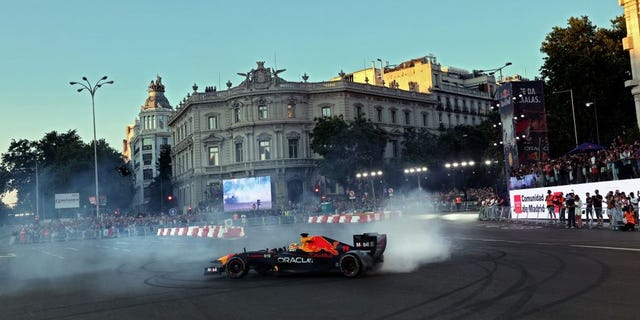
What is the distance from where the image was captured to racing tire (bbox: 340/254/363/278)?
1380 centimetres

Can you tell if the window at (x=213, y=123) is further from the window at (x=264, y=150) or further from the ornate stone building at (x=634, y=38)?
the ornate stone building at (x=634, y=38)

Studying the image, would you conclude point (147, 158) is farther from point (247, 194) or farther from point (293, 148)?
point (247, 194)

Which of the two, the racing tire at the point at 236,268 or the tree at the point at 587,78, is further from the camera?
the tree at the point at 587,78

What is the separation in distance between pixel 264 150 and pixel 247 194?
35.0ft

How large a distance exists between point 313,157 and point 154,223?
2717 cm

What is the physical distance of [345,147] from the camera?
223ft

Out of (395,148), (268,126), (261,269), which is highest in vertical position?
(268,126)

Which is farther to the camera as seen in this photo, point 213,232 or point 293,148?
point 293,148

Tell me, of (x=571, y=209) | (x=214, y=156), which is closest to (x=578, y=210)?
(x=571, y=209)

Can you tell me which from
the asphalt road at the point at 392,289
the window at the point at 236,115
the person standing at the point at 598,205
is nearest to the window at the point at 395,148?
the window at the point at 236,115

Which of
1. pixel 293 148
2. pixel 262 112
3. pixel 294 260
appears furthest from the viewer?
pixel 293 148

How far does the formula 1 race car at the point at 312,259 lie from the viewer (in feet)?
46.0

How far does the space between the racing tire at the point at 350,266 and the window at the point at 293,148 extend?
5990 cm

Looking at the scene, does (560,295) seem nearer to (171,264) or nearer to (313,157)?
(171,264)
